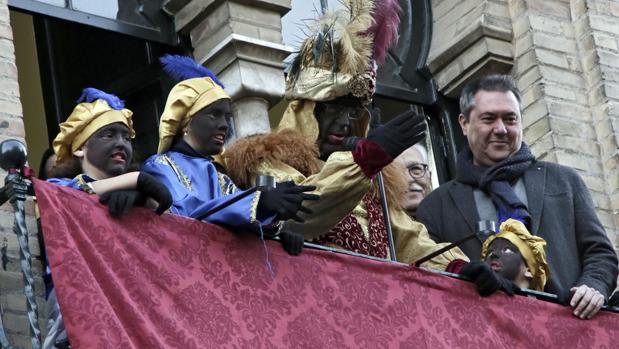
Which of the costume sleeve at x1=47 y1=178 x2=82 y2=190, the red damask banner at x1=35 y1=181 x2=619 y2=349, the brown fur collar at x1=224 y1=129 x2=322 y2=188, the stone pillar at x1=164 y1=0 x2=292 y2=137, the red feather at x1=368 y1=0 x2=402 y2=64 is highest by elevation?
the stone pillar at x1=164 y1=0 x2=292 y2=137

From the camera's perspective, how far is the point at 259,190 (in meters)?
7.85

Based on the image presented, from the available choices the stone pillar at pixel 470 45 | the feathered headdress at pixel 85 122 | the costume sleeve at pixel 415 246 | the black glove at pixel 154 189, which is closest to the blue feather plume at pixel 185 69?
the feathered headdress at pixel 85 122

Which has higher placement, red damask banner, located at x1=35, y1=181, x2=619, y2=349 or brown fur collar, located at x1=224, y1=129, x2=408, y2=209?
brown fur collar, located at x1=224, y1=129, x2=408, y2=209

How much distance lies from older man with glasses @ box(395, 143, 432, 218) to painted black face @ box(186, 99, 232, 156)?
62.2 inches

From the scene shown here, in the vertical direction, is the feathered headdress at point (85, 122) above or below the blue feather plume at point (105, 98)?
below

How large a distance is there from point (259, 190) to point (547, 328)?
175cm

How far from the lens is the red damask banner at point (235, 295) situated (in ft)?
24.4

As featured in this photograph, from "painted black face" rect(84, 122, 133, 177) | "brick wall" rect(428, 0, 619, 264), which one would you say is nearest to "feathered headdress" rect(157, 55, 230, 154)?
"painted black face" rect(84, 122, 133, 177)

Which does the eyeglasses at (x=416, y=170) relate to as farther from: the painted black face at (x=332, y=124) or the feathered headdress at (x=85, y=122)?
the feathered headdress at (x=85, y=122)

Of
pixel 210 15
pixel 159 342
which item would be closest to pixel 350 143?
pixel 159 342

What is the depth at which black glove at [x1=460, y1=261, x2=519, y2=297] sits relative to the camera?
8703mm

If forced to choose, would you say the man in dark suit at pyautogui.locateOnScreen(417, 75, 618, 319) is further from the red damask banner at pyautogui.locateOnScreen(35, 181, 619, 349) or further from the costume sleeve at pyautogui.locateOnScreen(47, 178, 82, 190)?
the costume sleeve at pyautogui.locateOnScreen(47, 178, 82, 190)

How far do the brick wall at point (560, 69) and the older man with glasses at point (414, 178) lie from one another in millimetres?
1578

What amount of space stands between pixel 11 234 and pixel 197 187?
0.82 m
